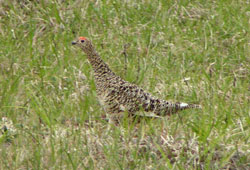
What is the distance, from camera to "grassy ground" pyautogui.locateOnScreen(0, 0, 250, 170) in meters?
4.87

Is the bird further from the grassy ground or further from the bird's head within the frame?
the bird's head

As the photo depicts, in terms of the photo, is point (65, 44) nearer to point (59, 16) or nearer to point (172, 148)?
point (59, 16)

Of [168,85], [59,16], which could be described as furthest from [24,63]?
[168,85]

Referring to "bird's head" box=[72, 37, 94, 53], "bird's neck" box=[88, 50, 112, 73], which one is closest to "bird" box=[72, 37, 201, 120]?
"bird's neck" box=[88, 50, 112, 73]

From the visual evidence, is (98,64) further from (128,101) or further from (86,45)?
(128,101)

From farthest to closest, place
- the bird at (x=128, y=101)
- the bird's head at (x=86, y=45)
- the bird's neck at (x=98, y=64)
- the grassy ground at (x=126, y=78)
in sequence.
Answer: the bird's head at (x=86, y=45) → the bird's neck at (x=98, y=64) → the bird at (x=128, y=101) → the grassy ground at (x=126, y=78)

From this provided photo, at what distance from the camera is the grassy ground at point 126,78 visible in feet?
16.0

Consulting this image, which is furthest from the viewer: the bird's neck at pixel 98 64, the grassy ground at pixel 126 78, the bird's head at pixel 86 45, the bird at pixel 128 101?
the bird's head at pixel 86 45

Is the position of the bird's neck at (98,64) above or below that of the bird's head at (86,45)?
below

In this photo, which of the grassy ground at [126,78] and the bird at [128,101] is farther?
the bird at [128,101]

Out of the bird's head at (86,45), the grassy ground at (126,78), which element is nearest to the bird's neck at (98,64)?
the bird's head at (86,45)

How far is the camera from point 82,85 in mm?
6711

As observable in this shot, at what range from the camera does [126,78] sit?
692cm

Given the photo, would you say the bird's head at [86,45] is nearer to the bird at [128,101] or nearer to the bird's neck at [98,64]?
the bird's neck at [98,64]
